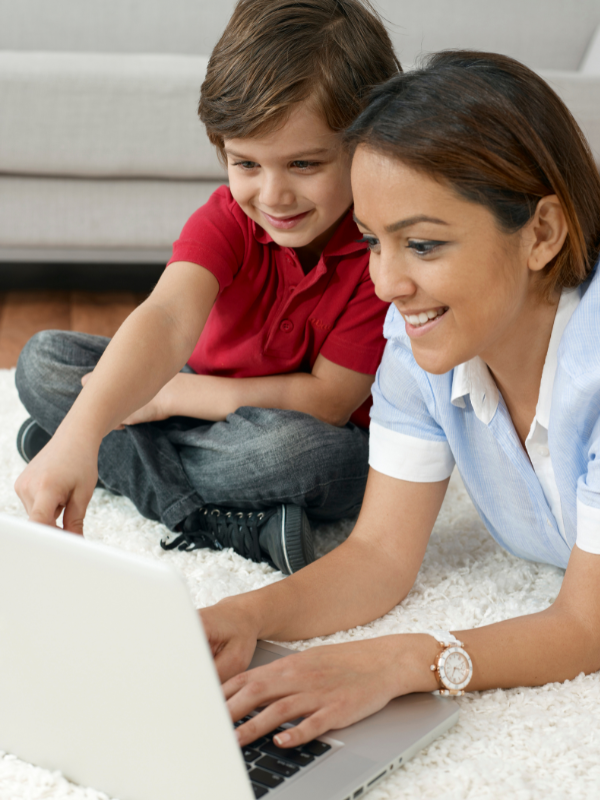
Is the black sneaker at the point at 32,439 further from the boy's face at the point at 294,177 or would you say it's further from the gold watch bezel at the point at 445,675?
the gold watch bezel at the point at 445,675

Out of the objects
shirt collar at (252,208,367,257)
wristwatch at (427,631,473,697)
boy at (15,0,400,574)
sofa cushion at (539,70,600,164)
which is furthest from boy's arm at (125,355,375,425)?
sofa cushion at (539,70,600,164)

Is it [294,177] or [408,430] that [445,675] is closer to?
[408,430]


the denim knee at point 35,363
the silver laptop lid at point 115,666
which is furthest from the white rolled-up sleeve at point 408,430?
the denim knee at point 35,363

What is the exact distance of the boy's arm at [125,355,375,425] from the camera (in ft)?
3.80

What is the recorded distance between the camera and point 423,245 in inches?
28.2

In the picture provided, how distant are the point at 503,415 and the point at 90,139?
1496 mm

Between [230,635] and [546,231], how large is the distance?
46 cm

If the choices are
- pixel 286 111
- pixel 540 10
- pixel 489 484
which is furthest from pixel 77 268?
pixel 489 484

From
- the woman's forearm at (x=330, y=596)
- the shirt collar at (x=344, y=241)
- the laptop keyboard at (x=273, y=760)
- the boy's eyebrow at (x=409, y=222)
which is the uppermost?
the boy's eyebrow at (x=409, y=222)

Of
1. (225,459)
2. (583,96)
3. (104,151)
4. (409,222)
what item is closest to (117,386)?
(225,459)

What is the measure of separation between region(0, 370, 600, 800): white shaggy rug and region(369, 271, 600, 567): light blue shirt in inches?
2.9

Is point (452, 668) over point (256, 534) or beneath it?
over

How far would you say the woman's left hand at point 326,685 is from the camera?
0.64 meters

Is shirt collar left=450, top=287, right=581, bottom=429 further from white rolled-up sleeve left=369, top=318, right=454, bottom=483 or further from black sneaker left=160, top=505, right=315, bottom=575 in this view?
black sneaker left=160, top=505, right=315, bottom=575
